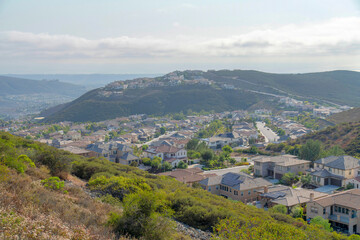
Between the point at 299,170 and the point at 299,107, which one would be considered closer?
the point at 299,170

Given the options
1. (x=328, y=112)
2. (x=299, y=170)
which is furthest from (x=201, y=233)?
(x=328, y=112)

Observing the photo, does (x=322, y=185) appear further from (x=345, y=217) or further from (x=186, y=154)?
(x=186, y=154)

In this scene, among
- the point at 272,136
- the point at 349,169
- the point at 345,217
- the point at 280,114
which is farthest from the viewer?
the point at 280,114

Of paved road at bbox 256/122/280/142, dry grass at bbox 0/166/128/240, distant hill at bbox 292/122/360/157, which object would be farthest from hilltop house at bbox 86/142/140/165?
paved road at bbox 256/122/280/142

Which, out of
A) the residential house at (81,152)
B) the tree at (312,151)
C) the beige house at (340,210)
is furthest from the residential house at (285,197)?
the residential house at (81,152)

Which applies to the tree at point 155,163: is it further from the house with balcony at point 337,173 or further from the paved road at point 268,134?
the paved road at point 268,134

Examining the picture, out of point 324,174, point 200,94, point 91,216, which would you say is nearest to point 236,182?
point 324,174

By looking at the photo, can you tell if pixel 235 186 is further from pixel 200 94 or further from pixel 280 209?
pixel 200 94

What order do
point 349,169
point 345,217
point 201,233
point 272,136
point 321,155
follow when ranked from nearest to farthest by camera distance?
point 201,233
point 345,217
point 349,169
point 321,155
point 272,136
